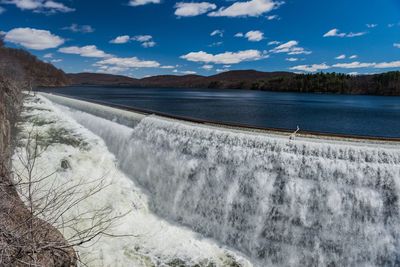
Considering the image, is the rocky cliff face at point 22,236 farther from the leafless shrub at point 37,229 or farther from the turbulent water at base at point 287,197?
the turbulent water at base at point 287,197

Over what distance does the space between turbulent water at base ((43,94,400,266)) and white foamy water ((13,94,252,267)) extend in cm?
62

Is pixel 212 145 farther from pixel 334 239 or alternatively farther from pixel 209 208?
pixel 334 239

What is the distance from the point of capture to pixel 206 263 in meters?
8.82

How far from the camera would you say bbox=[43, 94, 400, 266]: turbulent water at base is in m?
8.72

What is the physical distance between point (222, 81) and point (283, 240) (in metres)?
153

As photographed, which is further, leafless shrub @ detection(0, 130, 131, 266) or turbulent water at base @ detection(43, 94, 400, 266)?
turbulent water at base @ detection(43, 94, 400, 266)

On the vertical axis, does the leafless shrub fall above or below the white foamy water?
above

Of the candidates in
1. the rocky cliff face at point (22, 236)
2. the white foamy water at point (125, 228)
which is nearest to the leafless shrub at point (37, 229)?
the rocky cliff face at point (22, 236)

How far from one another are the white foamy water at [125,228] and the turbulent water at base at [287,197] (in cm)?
62

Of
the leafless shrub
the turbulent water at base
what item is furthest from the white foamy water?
the turbulent water at base

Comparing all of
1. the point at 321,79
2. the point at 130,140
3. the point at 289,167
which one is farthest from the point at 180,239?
the point at 321,79

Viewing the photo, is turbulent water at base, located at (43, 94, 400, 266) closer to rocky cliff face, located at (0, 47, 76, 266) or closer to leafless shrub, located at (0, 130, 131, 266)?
leafless shrub, located at (0, 130, 131, 266)

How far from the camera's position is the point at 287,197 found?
9.73 m

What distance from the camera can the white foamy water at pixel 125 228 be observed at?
8812 millimetres
